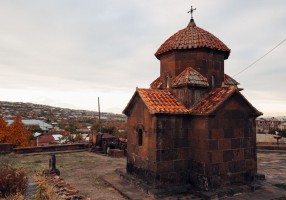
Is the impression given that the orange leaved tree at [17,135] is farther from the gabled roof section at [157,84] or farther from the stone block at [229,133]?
the stone block at [229,133]

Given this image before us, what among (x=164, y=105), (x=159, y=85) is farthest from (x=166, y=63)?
(x=164, y=105)

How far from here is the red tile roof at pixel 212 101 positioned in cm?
870

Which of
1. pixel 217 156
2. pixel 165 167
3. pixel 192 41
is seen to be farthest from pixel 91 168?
pixel 192 41

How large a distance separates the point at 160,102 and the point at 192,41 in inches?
122

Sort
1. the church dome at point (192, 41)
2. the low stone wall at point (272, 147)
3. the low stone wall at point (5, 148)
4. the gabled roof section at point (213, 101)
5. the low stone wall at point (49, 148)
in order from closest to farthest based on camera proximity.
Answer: the gabled roof section at point (213, 101) < the church dome at point (192, 41) < the low stone wall at point (5, 148) < the low stone wall at point (49, 148) < the low stone wall at point (272, 147)

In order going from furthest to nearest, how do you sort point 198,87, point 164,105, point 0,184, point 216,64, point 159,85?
point 159,85, point 216,64, point 198,87, point 164,105, point 0,184

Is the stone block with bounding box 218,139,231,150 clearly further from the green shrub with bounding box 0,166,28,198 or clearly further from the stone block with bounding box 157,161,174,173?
the green shrub with bounding box 0,166,28,198

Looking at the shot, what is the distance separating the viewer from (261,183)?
966cm

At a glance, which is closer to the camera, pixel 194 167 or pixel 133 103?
pixel 194 167

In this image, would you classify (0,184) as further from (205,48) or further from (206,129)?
(205,48)

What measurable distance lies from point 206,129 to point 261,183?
11.6 ft

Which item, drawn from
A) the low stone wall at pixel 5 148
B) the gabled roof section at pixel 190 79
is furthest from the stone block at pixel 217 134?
the low stone wall at pixel 5 148

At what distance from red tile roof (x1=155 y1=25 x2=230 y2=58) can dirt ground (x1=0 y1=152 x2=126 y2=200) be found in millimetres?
6324

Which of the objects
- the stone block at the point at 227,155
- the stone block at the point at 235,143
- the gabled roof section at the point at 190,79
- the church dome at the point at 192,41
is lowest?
the stone block at the point at 227,155
